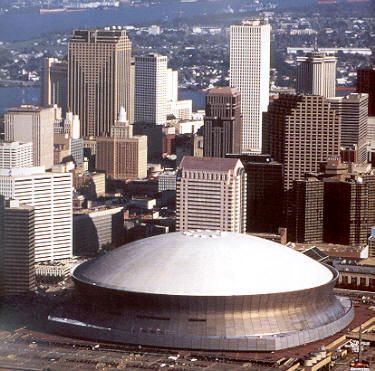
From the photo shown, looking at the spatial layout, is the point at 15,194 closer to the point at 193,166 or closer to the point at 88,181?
the point at 193,166

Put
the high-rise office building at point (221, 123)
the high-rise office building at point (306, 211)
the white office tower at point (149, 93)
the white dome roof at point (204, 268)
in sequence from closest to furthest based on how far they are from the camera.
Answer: the white dome roof at point (204, 268)
the high-rise office building at point (306, 211)
the high-rise office building at point (221, 123)
the white office tower at point (149, 93)

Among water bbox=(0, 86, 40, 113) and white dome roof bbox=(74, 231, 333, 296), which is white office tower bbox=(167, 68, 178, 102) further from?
white dome roof bbox=(74, 231, 333, 296)

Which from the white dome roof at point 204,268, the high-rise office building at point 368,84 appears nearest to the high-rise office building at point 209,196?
the white dome roof at point 204,268

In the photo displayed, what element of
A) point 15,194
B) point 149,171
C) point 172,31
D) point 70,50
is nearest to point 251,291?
point 15,194

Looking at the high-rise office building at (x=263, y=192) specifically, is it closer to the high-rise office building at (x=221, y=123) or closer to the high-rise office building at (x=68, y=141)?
the high-rise office building at (x=221, y=123)

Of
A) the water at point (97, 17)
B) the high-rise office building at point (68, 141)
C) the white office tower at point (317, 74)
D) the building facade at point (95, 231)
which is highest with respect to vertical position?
the water at point (97, 17)

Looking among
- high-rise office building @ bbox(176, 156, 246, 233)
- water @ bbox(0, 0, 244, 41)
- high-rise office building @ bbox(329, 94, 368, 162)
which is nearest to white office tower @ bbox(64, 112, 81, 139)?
water @ bbox(0, 0, 244, 41)
